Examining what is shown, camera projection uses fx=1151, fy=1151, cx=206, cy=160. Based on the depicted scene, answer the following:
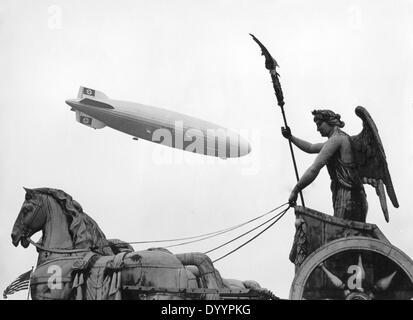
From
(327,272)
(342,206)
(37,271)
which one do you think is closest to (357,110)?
(342,206)

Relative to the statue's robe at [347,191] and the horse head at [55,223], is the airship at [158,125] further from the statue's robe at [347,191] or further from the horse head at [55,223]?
the statue's robe at [347,191]

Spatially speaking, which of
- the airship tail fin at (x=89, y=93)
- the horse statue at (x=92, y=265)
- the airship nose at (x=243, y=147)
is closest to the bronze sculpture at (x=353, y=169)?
the horse statue at (x=92, y=265)

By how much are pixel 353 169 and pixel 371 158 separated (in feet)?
1.17

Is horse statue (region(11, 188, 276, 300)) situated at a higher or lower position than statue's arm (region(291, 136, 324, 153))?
lower

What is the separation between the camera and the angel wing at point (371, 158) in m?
19.0

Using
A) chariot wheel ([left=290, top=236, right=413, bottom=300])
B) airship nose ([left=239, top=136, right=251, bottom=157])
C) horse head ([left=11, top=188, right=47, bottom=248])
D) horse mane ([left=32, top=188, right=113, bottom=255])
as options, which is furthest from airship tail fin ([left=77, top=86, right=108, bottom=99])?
chariot wheel ([left=290, top=236, right=413, bottom=300])

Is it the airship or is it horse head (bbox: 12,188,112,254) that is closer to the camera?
horse head (bbox: 12,188,112,254)

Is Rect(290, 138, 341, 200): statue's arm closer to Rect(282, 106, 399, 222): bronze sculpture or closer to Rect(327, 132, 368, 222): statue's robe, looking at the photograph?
Rect(282, 106, 399, 222): bronze sculpture

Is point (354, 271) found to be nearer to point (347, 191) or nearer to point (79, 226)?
point (347, 191)

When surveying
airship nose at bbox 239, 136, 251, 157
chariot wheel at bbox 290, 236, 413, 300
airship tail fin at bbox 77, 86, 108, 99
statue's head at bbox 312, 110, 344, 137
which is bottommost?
chariot wheel at bbox 290, 236, 413, 300

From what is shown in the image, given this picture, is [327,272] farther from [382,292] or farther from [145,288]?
[145,288]

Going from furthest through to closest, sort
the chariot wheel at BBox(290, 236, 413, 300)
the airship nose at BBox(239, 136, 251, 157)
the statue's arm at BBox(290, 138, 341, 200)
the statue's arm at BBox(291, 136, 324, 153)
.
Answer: the airship nose at BBox(239, 136, 251, 157) → the statue's arm at BBox(291, 136, 324, 153) → the statue's arm at BBox(290, 138, 341, 200) → the chariot wheel at BBox(290, 236, 413, 300)

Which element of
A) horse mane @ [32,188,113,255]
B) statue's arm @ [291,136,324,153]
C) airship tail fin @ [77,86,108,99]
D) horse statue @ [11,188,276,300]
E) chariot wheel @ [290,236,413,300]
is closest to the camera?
chariot wheel @ [290,236,413,300]

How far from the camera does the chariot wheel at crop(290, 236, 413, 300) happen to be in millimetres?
18125
